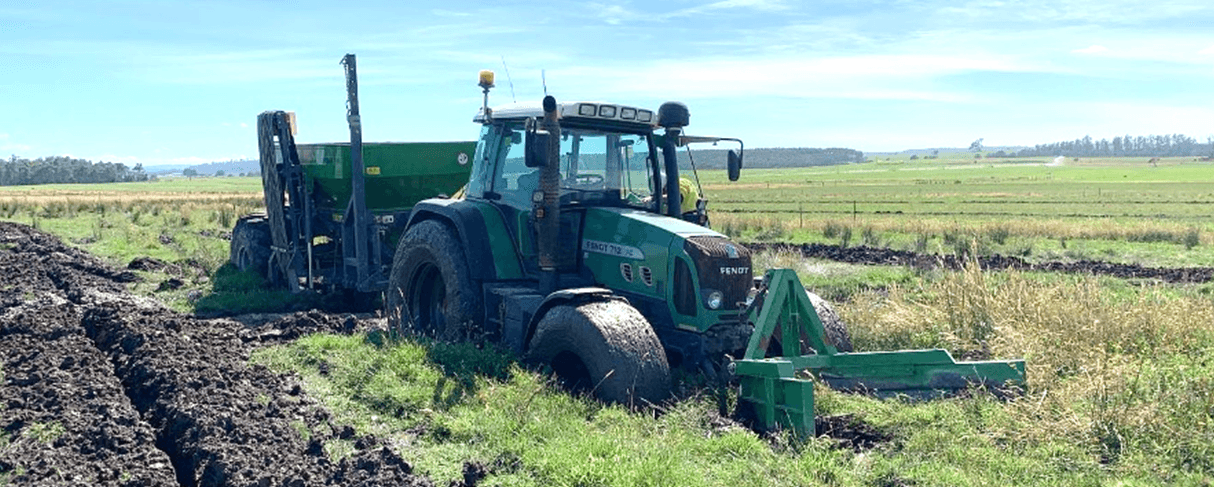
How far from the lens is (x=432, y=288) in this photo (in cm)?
991

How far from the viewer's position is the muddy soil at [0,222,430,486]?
5812mm

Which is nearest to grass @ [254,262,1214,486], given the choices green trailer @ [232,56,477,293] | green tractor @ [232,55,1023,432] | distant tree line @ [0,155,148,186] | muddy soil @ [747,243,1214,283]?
green tractor @ [232,55,1023,432]

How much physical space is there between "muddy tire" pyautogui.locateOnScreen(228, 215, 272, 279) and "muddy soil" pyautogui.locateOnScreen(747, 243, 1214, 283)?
422 inches

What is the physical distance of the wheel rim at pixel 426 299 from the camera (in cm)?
978

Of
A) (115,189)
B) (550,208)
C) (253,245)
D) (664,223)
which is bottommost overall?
(115,189)

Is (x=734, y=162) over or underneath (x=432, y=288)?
over

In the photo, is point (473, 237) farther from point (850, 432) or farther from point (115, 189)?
point (115, 189)

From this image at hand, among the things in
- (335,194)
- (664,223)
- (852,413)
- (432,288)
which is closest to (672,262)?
(664,223)

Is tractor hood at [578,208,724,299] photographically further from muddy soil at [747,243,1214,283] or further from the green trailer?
muddy soil at [747,243,1214,283]

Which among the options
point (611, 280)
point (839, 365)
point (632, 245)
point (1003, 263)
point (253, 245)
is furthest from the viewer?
point (1003, 263)

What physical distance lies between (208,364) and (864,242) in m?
19.0

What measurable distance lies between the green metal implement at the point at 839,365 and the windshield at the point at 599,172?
5.93 ft

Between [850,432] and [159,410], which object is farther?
[159,410]

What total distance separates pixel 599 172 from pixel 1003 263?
13435mm
